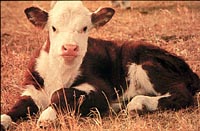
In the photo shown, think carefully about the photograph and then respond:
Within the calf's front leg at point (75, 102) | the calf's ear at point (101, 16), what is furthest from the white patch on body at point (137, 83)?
the calf's ear at point (101, 16)

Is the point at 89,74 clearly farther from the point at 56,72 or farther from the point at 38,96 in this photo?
the point at 38,96

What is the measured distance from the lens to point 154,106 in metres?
6.01

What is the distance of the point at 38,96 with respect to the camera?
20.5 ft

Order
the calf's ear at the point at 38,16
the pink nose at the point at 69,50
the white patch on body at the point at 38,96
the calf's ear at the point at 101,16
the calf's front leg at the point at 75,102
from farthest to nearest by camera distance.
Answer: the calf's ear at the point at 101,16, the calf's ear at the point at 38,16, the white patch on body at the point at 38,96, the pink nose at the point at 69,50, the calf's front leg at the point at 75,102

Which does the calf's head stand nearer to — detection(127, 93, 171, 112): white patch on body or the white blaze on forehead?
the white blaze on forehead

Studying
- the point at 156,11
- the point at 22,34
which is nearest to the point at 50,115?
the point at 22,34

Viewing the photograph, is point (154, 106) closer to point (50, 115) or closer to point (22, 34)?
point (50, 115)

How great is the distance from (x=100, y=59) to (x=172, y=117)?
4.55 feet

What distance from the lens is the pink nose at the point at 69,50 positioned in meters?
5.72

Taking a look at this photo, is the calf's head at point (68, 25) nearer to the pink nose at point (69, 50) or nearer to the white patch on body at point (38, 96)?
the pink nose at point (69, 50)

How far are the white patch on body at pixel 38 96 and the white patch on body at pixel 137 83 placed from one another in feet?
2.93

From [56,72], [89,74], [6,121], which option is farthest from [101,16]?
[6,121]

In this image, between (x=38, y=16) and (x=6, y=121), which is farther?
(x=38, y=16)

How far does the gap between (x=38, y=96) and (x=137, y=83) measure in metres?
1.18
